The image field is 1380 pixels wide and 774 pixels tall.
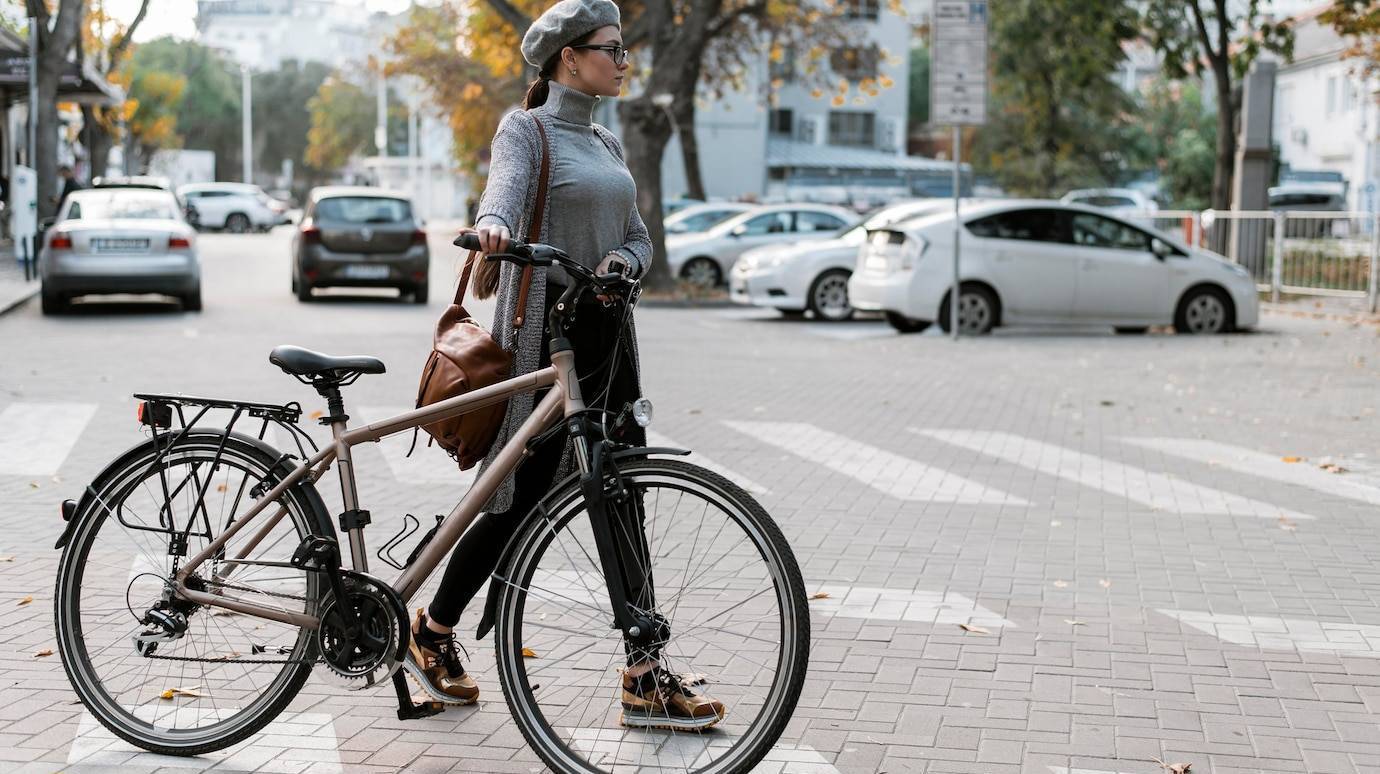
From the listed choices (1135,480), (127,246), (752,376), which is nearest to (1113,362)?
(752,376)

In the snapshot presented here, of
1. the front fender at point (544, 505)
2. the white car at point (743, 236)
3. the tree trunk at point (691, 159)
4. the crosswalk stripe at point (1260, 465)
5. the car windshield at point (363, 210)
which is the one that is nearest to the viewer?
the front fender at point (544, 505)

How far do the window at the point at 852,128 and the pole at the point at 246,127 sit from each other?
4083cm

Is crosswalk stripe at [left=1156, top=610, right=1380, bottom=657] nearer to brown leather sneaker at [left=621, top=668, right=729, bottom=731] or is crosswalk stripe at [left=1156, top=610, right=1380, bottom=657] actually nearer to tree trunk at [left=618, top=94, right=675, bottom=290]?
brown leather sneaker at [left=621, top=668, right=729, bottom=731]

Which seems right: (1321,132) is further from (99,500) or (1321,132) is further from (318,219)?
(99,500)

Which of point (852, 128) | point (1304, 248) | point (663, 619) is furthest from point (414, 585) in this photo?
point (852, 128)

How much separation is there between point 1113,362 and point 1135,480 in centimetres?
706

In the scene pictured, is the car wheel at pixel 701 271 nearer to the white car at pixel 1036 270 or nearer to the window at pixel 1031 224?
the white car at pixel 1036 270

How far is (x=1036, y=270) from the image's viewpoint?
1902cm

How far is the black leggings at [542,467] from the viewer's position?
4570mm

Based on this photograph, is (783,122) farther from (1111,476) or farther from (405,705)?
(405,705)

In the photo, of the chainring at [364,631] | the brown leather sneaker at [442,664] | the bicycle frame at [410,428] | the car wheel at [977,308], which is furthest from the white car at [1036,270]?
the chainring at [364,631]

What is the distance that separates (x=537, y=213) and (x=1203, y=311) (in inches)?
632

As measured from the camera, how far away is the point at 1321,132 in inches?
2756

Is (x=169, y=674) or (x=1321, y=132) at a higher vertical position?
(x=1321, y=132)
